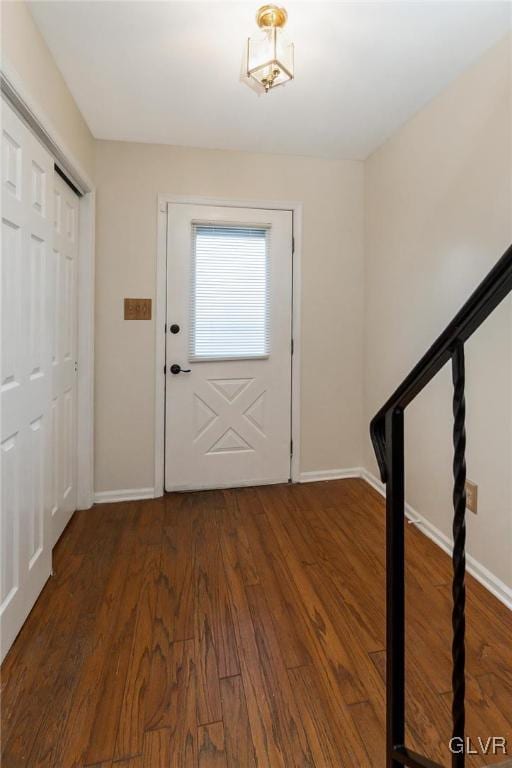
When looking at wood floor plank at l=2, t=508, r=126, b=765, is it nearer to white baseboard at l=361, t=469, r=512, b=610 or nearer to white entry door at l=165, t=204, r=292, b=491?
white entry door at l=165, t=204, r=292, b=491

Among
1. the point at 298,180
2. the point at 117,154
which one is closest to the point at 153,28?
the point at 117,154

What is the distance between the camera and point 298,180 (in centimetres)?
296

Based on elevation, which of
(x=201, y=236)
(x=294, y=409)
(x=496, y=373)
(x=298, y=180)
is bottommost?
(x=294, y=409)

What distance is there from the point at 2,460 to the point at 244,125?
2.33 meters

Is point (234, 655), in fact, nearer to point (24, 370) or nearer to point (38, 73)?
point (24, 370)

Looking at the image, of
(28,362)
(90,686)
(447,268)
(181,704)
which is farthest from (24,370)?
(447,268)

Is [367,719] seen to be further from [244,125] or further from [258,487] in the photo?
[244,125]

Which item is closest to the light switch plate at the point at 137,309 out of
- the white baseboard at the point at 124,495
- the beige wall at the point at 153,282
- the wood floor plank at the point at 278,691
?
the beige wall at the point at 153,282

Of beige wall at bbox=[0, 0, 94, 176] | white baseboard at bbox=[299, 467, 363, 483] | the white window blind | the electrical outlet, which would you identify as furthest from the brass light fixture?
white baseboard at bbox=[299, 467, 363, 483]

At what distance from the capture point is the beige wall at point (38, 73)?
1420mm

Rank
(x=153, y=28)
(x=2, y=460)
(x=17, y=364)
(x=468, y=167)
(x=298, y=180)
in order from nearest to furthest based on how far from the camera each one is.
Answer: (x=2, y=460)
(x=17, y=364)
(x=153, y=28)
(x=468, y=167)
(x=298, y=180)

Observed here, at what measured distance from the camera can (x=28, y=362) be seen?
167 cm

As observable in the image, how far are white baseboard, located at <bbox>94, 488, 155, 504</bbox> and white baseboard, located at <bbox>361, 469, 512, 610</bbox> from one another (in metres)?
1.69

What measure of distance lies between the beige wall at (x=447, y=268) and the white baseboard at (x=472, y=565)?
0.04m
